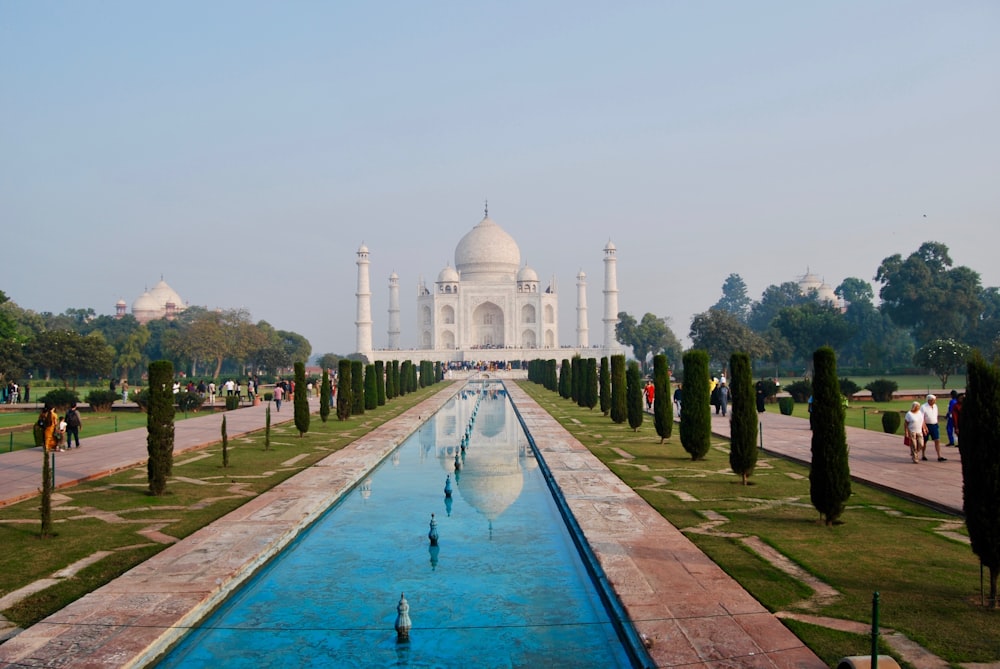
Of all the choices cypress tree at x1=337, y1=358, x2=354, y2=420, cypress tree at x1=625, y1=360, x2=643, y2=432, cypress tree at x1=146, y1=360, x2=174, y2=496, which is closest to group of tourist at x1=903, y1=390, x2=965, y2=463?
cypress tree at x1=625, y1=360, x2=643, y2=432

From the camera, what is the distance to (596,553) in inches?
256

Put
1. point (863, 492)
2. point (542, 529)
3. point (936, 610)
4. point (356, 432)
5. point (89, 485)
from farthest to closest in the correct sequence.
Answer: point (356, 432) < point (89, 485) < point (863, 492) < point (542, 529) < point (936, 610)

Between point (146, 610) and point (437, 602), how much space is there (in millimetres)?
1770

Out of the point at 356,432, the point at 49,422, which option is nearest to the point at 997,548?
the point at 49,422

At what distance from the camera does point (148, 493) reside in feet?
31.0

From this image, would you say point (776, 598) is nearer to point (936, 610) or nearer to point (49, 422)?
point (936, 610)

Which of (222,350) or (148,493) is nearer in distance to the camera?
(148,493)

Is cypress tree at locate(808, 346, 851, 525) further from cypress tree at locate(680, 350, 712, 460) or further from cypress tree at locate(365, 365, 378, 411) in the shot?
cypress tree at locate(365, 365, 378, 411)

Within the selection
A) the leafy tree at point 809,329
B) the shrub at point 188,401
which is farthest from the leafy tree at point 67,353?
the leafy tree at point 809,329

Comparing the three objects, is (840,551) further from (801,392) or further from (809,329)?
(809,329)

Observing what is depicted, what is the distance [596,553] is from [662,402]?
7608 mm

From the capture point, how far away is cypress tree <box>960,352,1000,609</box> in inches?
200

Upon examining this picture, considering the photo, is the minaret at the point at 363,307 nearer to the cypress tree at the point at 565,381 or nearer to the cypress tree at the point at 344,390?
the cypress tree at the point at 565,381

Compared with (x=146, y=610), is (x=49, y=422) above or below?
above
